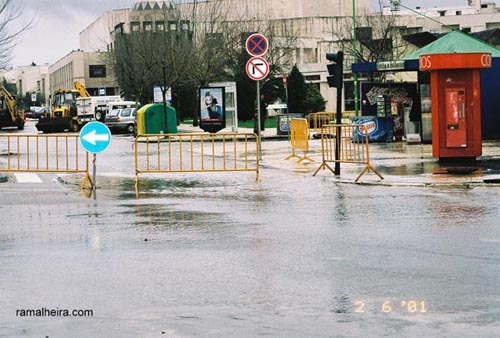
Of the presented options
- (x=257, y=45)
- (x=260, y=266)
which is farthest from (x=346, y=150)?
(x=260, y=266)

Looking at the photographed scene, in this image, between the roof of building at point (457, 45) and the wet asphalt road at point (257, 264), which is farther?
the roof of building at point (457, 45)

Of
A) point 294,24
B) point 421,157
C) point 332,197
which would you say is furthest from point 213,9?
point 332,197

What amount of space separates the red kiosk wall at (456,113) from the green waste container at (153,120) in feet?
91.9

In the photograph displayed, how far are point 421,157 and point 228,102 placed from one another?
883 inches

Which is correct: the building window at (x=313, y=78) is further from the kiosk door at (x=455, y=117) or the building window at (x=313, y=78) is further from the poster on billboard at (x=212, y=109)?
the kiosk door at (x=455, y=117)

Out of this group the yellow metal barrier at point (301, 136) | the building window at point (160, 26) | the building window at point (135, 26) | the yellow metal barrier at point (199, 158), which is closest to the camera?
the yellow metal barrier at point (199, 158)

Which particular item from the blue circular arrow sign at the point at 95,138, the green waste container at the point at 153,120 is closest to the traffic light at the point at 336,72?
the blue circular arrow sign at the point at 95,138

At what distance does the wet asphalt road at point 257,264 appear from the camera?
7645 millimetres

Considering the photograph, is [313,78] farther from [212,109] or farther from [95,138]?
[95,138]

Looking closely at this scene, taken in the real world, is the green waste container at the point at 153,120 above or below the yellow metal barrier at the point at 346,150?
above

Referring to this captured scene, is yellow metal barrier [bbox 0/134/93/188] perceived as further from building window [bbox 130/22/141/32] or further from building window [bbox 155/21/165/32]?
building window [bbox 130/22/141/32]

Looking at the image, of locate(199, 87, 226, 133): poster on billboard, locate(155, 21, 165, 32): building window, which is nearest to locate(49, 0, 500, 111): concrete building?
locate(155, 21, 165, 32): building window

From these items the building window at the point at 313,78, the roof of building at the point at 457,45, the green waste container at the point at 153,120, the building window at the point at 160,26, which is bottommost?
the green waste container at the point at 153,120

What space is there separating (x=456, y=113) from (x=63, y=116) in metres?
48.2
